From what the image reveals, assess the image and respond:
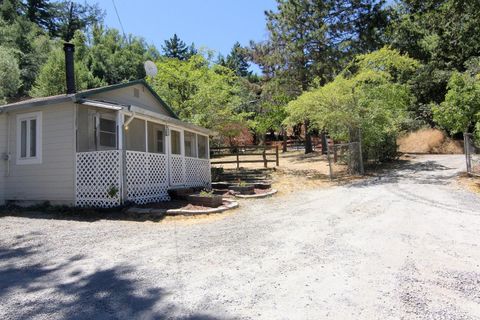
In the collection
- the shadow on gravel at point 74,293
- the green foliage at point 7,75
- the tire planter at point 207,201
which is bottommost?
the shadow on gravel at point 74,293

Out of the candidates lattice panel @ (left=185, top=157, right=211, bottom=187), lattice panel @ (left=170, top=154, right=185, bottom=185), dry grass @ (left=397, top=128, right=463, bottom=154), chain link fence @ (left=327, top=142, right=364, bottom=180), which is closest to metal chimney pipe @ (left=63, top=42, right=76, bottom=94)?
lattice panel @ (left=170, top=154, right=185, bottom=185)

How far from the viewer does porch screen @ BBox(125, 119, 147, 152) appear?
12.4m

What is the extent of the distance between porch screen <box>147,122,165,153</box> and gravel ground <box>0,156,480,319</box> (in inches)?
Answer: 217

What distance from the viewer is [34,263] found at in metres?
5.50

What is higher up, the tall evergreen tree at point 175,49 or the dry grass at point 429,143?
the tall evergreen tree at point 175,49

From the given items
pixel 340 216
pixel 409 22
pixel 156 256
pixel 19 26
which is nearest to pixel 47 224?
pixel 156 256

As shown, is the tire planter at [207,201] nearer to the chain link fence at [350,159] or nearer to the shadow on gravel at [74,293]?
the shadow on gravel at [74,293]

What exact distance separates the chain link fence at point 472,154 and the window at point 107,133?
41.7 ft

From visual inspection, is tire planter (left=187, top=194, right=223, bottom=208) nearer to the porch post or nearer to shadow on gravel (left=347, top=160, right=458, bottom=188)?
the porch post

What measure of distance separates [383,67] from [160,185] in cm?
1210

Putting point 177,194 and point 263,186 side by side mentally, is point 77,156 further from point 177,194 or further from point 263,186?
point 263,186

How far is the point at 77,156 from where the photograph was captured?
1022cm

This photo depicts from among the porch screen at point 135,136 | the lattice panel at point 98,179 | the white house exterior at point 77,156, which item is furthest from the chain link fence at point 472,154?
the lattice panel at point 98,179

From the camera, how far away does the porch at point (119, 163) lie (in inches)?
392
